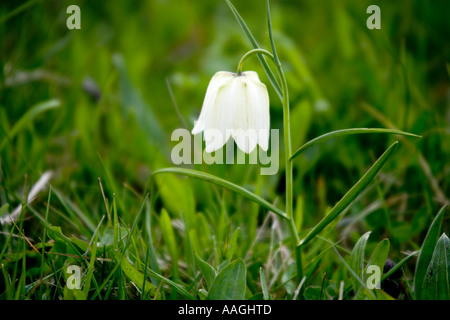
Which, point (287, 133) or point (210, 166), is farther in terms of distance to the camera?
point (210, 166)

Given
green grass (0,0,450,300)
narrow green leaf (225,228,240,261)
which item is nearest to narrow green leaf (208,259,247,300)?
green grass (0,0,450,300)

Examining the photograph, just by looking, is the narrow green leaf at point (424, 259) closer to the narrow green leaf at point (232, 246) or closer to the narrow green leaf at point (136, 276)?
the narrow green leaf at point (232, 246)

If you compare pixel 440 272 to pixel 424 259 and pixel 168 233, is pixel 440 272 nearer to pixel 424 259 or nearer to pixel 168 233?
pixel 424 259

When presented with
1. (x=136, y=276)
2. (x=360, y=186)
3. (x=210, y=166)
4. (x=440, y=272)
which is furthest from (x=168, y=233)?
(x=440, y=272)

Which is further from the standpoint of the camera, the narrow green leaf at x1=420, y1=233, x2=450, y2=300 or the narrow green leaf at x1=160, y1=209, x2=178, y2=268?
the narrow green leaf at x1=160, y1=209, x2=178, y2=268

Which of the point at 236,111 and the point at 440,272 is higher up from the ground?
the point at 236,111

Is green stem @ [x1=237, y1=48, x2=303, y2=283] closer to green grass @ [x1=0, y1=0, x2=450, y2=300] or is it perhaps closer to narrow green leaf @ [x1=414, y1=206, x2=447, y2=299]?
green grass @ [x1=0, y1=0, x2=450, y2=300]

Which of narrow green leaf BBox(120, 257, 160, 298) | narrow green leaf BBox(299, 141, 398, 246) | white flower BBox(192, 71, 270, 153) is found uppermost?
white flower BBox(192, 71, 270, 153)
